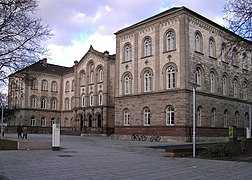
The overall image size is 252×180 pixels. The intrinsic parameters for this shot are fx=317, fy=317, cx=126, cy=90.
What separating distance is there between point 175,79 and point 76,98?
31134 mm

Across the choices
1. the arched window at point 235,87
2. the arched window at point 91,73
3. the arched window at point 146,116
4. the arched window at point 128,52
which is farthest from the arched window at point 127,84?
the arched window at point 91,73

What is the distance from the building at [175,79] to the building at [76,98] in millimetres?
9974

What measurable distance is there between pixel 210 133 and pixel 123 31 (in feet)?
62.9

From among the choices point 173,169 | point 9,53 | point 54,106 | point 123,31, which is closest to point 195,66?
point 123,31

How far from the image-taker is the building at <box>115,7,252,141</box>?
37.6 m

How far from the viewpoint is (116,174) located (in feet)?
37.4

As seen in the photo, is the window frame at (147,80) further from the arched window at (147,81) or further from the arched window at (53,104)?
the arched window at (53,104)

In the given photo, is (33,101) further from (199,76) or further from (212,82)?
(199,76)

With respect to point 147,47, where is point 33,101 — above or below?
below

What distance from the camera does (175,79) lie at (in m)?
38.2

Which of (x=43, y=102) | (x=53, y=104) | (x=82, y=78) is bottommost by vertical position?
(x=53, y=104)

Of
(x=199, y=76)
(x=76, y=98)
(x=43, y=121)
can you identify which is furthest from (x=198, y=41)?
(x=43, y=121)

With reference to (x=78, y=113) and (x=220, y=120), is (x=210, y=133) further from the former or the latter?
(x=78, y=113)

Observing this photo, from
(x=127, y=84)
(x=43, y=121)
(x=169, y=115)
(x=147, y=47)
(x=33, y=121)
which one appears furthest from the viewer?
(x=43, y=121)
